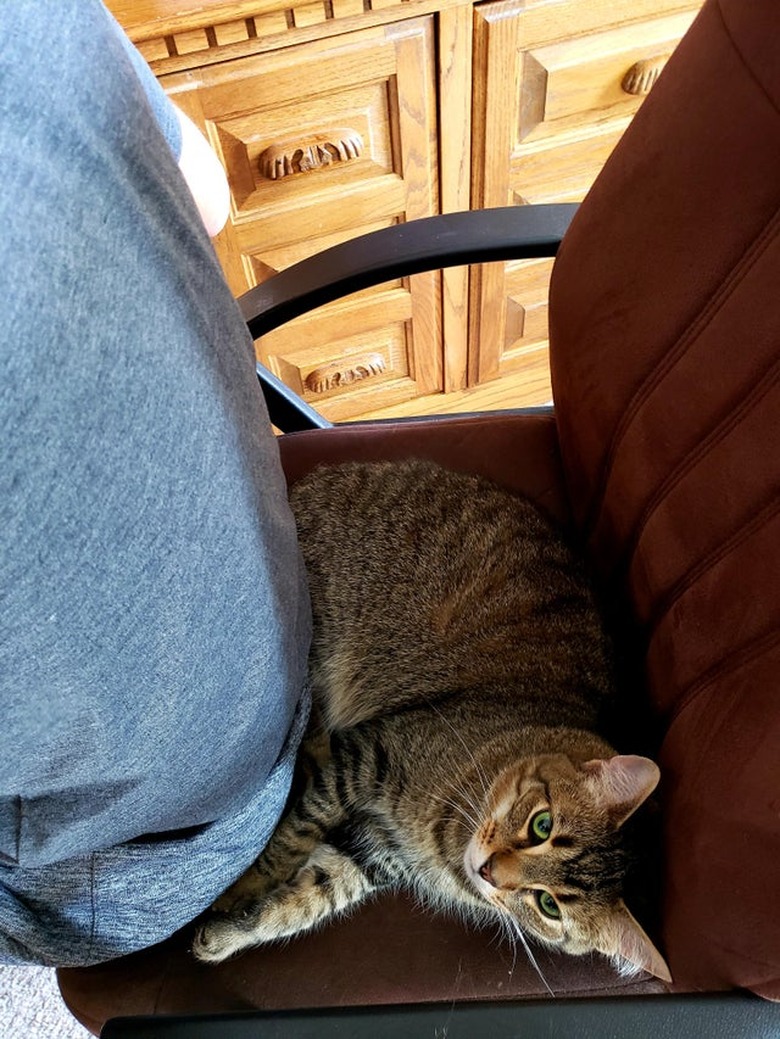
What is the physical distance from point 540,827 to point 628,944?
0.17 metres

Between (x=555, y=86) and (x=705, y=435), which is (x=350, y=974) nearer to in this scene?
(x=705, y=435)

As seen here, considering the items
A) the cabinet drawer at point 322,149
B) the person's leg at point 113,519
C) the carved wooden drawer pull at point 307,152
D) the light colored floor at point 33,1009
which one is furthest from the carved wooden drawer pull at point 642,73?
the light colored floor at point 33,1009

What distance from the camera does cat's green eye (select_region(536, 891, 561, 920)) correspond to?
0.69 meters

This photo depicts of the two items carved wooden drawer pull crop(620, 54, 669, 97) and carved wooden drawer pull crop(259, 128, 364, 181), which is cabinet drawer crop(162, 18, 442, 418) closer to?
carved wooden drawer pull crop(259, 128, 364, 181)

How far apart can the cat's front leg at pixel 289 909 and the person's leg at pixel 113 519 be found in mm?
91

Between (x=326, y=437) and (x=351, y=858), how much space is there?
50 centimetres

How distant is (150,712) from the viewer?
0.44 meters

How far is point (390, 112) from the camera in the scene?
1.13m

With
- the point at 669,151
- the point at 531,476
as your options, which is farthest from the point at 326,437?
Result: the point at 669,151

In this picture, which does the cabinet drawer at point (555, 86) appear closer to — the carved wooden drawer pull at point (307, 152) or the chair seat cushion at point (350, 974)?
the carved wooden drawer pull at point (307, 152)

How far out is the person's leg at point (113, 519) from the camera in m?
0.33

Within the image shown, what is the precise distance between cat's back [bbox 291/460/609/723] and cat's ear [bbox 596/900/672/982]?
0.78 feet

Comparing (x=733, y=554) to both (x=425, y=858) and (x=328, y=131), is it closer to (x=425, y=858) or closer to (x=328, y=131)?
(x=425, y=858)

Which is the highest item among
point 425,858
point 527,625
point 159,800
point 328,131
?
point 328,131
